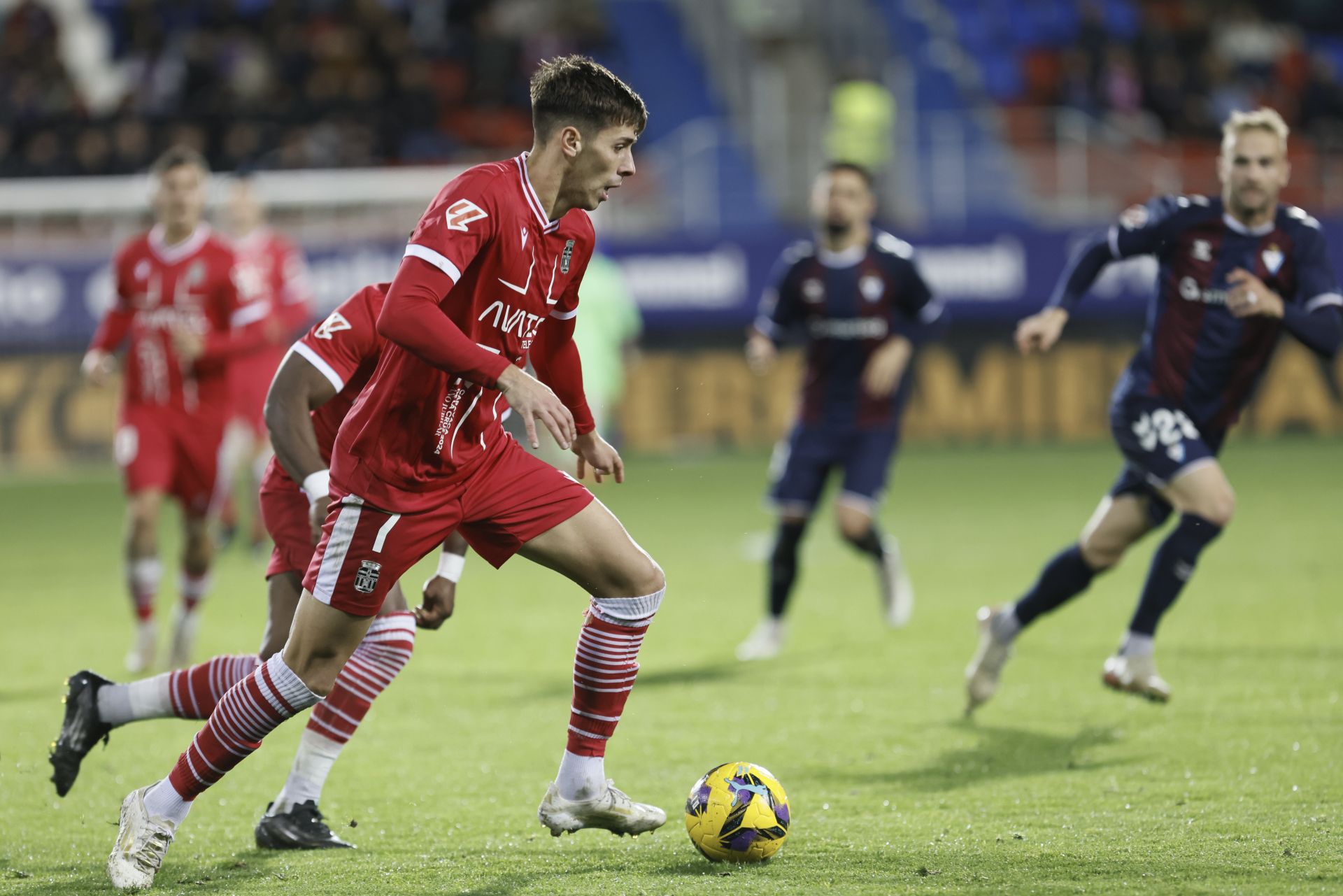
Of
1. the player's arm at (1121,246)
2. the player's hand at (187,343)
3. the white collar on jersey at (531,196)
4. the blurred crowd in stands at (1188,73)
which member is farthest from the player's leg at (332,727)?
the blurred crowd in stands at (1188,73)

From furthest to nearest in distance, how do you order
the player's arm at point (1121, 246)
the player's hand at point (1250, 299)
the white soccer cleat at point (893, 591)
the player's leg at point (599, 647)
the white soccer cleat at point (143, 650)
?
the white soccer cleat at point (893, 591), the white soccer cleat at point (143, 650), the player's arm at point (1121, 246), the player's hand at point (1250, 299), the player's leg at point (599, 647)

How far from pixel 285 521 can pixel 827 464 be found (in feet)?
13.7

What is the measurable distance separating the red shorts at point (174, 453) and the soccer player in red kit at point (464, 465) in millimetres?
4217

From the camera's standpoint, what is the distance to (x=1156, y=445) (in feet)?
22.3

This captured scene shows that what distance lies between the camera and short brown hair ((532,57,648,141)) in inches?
183

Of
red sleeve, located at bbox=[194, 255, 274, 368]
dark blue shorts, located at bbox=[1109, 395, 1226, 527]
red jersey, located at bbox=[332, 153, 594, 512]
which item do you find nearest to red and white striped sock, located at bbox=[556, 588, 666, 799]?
red jersey, located at bbox=[332, 153, 594, 512]

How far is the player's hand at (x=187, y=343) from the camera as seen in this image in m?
8.81

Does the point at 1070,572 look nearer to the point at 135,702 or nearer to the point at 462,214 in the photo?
the point at 462,214

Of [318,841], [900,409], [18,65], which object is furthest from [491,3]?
[318,841]

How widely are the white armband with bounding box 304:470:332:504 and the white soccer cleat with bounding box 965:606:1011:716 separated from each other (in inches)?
119

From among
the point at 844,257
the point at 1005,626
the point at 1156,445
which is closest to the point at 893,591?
the point at 844,257

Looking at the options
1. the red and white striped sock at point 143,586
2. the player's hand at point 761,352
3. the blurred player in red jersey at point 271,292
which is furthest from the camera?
the blurred player in red jersey at point 271,292

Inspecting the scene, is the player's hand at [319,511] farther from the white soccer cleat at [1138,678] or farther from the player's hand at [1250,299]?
the player's hand at [1250,299]

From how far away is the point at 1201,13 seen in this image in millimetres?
22547
